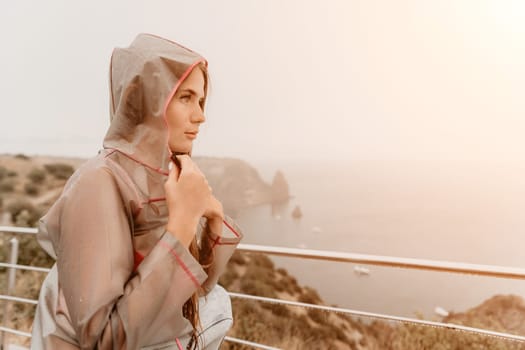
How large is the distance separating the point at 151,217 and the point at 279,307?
742cm

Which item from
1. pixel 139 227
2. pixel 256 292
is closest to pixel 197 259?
pixel 139 227

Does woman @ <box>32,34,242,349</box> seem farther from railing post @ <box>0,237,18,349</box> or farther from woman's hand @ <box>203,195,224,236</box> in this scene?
railing post @ <box>0,237,18,349</box>

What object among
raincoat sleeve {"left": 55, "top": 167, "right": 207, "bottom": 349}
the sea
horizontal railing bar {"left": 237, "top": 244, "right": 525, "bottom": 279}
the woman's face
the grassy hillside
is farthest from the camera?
the grassy hillside

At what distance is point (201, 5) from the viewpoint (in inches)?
206

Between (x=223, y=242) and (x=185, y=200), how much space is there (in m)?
0.14

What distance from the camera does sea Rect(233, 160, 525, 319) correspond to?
198 inches

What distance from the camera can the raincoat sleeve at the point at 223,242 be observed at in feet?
1.87

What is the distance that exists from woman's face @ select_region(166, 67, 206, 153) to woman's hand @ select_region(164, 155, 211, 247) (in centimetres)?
7

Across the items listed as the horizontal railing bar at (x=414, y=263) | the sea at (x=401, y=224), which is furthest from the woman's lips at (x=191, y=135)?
the sea at (x=401, y=224)

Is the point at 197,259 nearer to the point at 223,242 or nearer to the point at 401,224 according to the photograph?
the point at 223,242

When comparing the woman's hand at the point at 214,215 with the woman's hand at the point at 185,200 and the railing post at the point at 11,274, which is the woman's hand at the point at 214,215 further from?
the railing post at the point at 11,274

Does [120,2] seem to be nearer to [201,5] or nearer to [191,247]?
[201,5]

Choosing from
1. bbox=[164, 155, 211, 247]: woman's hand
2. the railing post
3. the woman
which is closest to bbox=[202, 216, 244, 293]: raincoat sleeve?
the woman

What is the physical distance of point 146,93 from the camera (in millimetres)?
495
